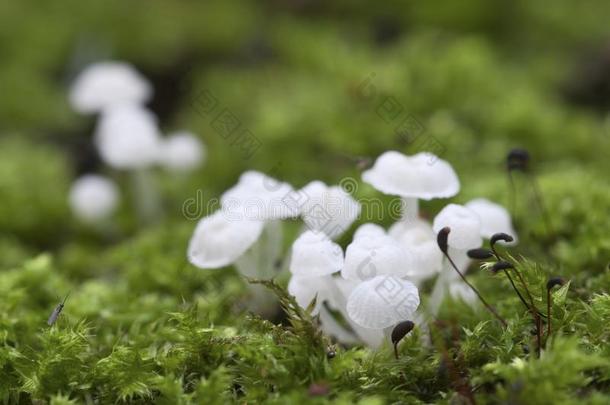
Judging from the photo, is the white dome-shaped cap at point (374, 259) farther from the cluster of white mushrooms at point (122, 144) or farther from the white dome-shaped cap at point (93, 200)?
the white dome-shaped cap at point (93, 200)

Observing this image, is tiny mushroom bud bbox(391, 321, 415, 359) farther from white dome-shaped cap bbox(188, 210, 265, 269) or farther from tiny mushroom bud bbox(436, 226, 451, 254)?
white dome-shaped cap bbox(188, 210, 265, 269)

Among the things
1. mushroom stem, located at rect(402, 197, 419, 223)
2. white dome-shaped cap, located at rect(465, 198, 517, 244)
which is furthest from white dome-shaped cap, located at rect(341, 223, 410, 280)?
white dome-shaped cap, located at rect(465, 198, 517, 244)

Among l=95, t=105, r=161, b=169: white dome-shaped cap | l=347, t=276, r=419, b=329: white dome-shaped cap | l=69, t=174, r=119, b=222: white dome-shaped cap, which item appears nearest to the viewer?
l=347, t=276, r=419, b=329: white dome-shaped cap

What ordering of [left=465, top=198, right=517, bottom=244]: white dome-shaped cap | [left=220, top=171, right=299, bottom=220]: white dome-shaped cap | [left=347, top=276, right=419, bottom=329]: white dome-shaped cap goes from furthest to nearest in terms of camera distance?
[left=465, top=198, right=517, bottom=244]: white dome-shaped cap < [left=220, top=171, right=299, bottom=220]: white dome-shaped cap < [left=347, top=276, right=419, bottom=329]: white dome-shaped cap

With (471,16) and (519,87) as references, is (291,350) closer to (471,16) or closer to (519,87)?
(519,87)

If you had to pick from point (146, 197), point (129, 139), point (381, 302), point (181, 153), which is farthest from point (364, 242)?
point (146, 197)

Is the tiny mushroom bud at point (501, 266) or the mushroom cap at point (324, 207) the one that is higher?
the tiny mushroom bud at point (501, 266)

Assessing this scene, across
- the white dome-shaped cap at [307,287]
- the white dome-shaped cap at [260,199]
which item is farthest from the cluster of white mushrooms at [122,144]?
the white dome-shaped cap at [307,287]
